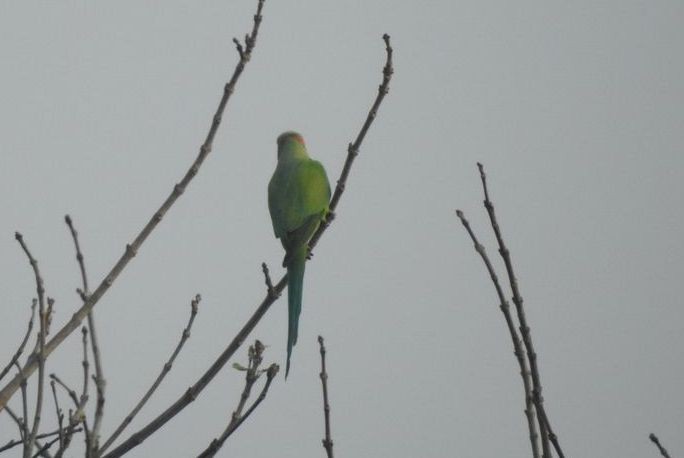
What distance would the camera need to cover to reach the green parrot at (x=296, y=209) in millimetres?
4734

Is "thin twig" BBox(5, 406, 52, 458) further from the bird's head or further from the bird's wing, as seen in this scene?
the bird's head

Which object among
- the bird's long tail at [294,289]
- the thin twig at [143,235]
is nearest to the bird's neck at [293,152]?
the bird's long tail at [294,289]

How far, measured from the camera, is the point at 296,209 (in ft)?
17.1

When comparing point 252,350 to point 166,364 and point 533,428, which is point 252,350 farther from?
point 533,428

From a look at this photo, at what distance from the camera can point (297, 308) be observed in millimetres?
4441

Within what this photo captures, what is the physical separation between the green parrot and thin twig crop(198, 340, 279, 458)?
1177 mm

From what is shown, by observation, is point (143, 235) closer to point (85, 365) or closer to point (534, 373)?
point (85, 365)

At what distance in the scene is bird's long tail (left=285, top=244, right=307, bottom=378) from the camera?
4175mm

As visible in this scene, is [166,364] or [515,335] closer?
[515,335]

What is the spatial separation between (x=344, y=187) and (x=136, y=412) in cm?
142

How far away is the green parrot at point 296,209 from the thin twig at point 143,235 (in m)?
1.64

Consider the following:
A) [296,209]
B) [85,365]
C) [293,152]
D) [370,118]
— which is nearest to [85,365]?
[85,365]

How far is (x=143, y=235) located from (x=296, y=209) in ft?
7.94

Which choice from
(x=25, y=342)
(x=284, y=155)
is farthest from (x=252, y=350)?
(x=284, y=155)
